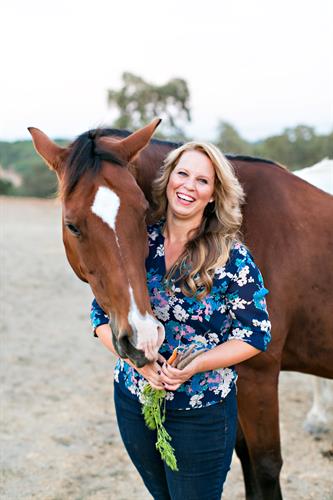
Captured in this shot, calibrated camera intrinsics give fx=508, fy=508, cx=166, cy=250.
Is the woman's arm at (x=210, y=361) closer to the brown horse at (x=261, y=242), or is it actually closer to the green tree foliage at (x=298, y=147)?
the brown horse at (x=261, y=242)

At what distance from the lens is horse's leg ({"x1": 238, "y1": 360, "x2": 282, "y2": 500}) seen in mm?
2662

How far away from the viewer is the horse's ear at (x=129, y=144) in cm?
209

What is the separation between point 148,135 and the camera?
7.15 feet

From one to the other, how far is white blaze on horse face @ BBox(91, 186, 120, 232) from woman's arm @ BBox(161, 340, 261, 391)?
1.81ft

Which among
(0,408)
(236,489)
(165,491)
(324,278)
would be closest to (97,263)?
(165,491)

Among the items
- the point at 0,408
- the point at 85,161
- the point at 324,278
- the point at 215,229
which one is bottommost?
the point at 0,408

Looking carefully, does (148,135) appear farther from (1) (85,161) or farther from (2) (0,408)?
(2) (0,408)

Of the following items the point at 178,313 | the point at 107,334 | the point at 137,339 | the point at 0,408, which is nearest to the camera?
the point at 137,339

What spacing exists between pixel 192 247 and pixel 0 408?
3.50m

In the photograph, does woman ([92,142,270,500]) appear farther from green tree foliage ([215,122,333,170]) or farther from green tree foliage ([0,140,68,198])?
green tree foliage ([0,140,68,198])

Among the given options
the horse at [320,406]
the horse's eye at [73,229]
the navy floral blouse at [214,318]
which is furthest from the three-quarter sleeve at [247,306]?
the horse at [320,406]

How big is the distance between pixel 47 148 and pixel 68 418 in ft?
10.2

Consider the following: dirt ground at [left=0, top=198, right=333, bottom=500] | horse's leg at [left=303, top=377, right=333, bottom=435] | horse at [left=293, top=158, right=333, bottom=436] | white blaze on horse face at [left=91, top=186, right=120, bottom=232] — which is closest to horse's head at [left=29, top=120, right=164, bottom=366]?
white blaze on horse face at [left=91, top=186, right=120, bottom=232]

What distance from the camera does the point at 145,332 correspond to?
1.72 m
